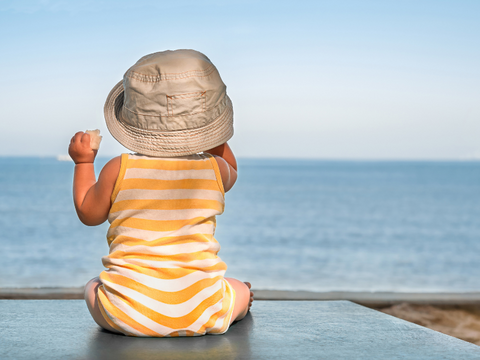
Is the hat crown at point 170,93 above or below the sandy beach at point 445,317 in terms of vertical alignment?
above

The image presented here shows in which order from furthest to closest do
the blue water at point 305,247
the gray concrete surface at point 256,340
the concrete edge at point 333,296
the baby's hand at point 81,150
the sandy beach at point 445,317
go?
the blue water at point 305,247, the sandy beach at point 445,317, the concrete edge at point 333,296, the baby's hand at point 81,150, the gray concrete surface at point 256,340

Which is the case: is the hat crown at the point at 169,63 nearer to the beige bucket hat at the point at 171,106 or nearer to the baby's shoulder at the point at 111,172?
the beige bucket hat at the point at 171,106

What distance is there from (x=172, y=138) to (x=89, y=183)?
34 centimetres

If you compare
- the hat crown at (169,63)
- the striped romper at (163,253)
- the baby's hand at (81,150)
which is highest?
the hat crown at (169,63)

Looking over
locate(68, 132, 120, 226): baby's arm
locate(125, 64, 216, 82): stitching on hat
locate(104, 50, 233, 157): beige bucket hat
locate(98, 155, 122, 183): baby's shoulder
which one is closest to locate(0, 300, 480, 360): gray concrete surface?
locate(68, 132, 120, 226): baby's arm

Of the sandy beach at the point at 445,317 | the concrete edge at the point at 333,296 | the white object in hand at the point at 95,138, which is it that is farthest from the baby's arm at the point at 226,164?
the sandy beach at the point at 445,317

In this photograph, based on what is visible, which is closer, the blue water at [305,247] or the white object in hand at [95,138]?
the white object in hand at [95,138]

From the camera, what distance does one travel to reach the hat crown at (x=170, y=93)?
5.46 feet

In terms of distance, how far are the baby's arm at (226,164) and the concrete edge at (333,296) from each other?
5.52 feet

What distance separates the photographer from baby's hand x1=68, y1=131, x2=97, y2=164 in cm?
174

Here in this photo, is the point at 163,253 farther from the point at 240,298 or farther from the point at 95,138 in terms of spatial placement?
A: the point at 95,138

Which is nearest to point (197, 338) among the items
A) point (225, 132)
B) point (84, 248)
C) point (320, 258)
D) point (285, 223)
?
point (225, 132)

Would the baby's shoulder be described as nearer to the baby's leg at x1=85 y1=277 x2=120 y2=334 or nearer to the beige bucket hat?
the beige bucket hat

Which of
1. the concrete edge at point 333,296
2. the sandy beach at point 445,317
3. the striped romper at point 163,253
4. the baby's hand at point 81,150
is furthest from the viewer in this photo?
the sandy beach at point 445,317
